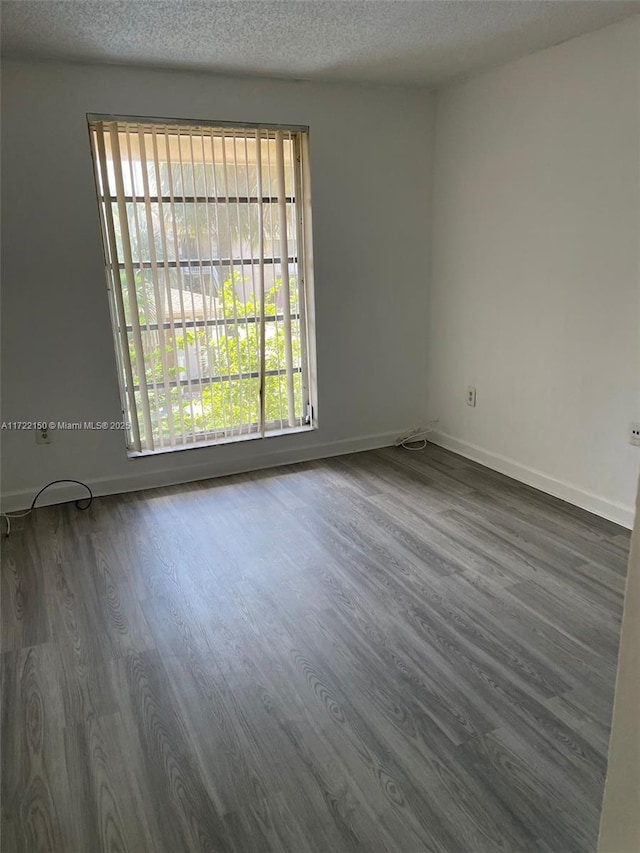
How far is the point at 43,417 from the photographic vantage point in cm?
327

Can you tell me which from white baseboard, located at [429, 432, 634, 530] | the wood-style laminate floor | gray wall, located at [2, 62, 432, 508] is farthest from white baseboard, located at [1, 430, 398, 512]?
white baseboard, located at [429, 432, 634, 530]

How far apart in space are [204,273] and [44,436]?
1272mm

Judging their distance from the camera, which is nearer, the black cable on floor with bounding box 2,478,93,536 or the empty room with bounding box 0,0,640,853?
the empty room with bounding box 0,0,640,853

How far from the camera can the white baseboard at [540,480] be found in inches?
118

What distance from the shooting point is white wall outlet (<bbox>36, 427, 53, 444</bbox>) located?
3277 mm

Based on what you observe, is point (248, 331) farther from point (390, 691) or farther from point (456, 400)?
point (390, 691)

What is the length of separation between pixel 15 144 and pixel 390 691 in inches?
117

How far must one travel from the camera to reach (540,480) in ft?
11.2

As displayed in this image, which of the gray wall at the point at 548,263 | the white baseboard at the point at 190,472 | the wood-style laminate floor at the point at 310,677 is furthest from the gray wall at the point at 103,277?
the wood-style laminate floor at the point at 310,677

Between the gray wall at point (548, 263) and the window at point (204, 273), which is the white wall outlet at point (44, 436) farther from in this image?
the gray wall at point (548, 263)

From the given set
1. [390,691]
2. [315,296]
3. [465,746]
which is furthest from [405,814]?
[315,296]

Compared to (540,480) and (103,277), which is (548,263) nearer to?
(540,480)

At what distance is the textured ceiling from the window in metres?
0.41

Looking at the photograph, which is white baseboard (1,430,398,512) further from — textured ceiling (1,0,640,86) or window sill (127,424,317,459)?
textured ceiling (1,0,640,86)
